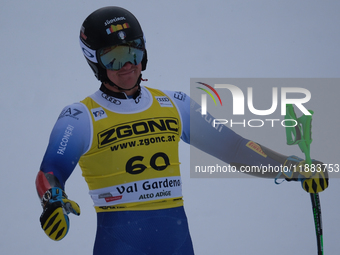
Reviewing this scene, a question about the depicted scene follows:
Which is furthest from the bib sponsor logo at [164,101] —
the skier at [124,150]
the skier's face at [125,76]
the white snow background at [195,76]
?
the white snow background at [195,76]

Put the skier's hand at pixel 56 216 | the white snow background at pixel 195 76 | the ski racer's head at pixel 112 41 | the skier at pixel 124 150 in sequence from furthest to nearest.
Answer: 1. the white snow background at pixel 195 76
2. the ski racer's head at pixel 112 41
3. the skier at pixel 124 150
4. the skier's hand at pixel 56 216

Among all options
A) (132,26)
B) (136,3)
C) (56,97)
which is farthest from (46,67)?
(132,26)

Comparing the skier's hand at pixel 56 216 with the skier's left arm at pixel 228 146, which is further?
the skier's left arm at pixel 228 146

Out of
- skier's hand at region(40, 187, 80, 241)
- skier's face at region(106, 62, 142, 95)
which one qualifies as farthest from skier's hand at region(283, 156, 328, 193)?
skier's hand at region(40, 187, 80, 241)

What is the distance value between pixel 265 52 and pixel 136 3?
162cm

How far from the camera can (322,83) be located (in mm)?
5551

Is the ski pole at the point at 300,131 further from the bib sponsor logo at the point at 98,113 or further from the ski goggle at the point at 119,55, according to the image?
the bib sponsor logo at the point at 98,113

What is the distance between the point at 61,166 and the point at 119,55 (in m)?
0.68

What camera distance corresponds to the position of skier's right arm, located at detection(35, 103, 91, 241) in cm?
200

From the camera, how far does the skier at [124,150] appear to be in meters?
2.43

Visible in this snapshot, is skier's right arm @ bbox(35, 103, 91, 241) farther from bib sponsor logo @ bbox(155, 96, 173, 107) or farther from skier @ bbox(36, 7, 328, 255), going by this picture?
bib sponsor logo @ bbox(155, 96, 173, 107)

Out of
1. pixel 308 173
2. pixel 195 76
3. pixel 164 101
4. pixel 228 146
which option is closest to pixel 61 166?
pixel 164 101

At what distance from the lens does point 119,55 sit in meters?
2.56

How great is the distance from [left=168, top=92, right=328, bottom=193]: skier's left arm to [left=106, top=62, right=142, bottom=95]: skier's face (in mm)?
281
